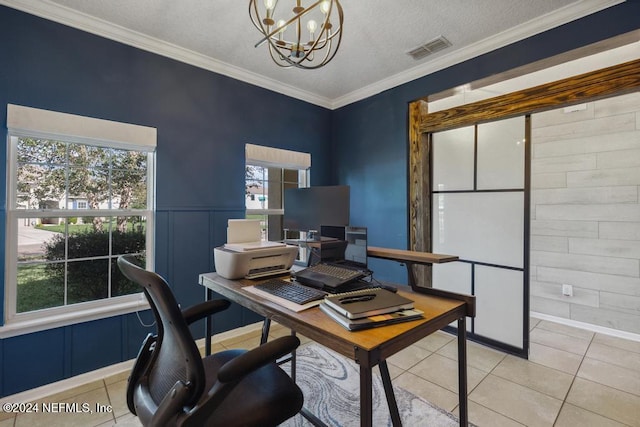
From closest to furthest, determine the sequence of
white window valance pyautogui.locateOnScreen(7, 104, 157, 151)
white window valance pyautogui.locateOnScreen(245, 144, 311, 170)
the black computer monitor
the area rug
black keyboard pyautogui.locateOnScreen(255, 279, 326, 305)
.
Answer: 1. black keyboard pyautogui.locateOnScreen(255, 279, 326, 305)
2. the area rug
3. white window valance pyautogui.locateOnScreen(7, 104, 157, 151)
4. the black computer monitor
5. white window valance pyautogui.locateOnScreen(245, 144, 311, 170)

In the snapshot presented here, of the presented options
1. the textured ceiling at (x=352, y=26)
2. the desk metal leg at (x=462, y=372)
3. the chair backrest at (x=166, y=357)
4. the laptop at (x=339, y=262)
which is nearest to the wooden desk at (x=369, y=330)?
the desk metal leg at (x=462, y=372)

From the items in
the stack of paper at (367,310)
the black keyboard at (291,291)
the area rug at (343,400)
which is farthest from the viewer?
the area rug at (343,400)

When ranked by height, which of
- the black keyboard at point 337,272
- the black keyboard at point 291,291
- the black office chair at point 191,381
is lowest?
the black office chair at point 191,381

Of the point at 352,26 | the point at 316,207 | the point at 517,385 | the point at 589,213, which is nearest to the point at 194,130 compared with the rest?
the point at 316,207

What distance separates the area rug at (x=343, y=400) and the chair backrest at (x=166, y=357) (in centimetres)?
103

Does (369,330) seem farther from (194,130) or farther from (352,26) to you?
(194,130)

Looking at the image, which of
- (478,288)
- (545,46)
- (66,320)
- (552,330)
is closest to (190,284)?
(66,320)

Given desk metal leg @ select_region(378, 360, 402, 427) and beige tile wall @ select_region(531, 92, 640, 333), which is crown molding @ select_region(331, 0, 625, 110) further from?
desk metal leg @ select_region(378, 360, 402, 427)

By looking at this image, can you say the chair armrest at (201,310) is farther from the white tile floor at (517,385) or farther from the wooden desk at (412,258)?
the white tile floor at (517,385)

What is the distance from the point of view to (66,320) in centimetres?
213

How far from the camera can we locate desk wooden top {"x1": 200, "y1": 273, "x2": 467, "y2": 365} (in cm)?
96

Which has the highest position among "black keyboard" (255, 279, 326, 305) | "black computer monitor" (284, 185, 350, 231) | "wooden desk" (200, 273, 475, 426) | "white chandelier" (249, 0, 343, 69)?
"white chandelier" (249, 0, 343, 69)

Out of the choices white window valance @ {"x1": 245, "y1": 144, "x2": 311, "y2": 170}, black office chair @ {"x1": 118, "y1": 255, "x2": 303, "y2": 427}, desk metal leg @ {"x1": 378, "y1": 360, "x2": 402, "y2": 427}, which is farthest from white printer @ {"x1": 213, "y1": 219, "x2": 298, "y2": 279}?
white window valance @ {"x1": 245, "y1": 144, "x2": 311, "y2": 170}

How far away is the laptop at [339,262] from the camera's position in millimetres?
1474
